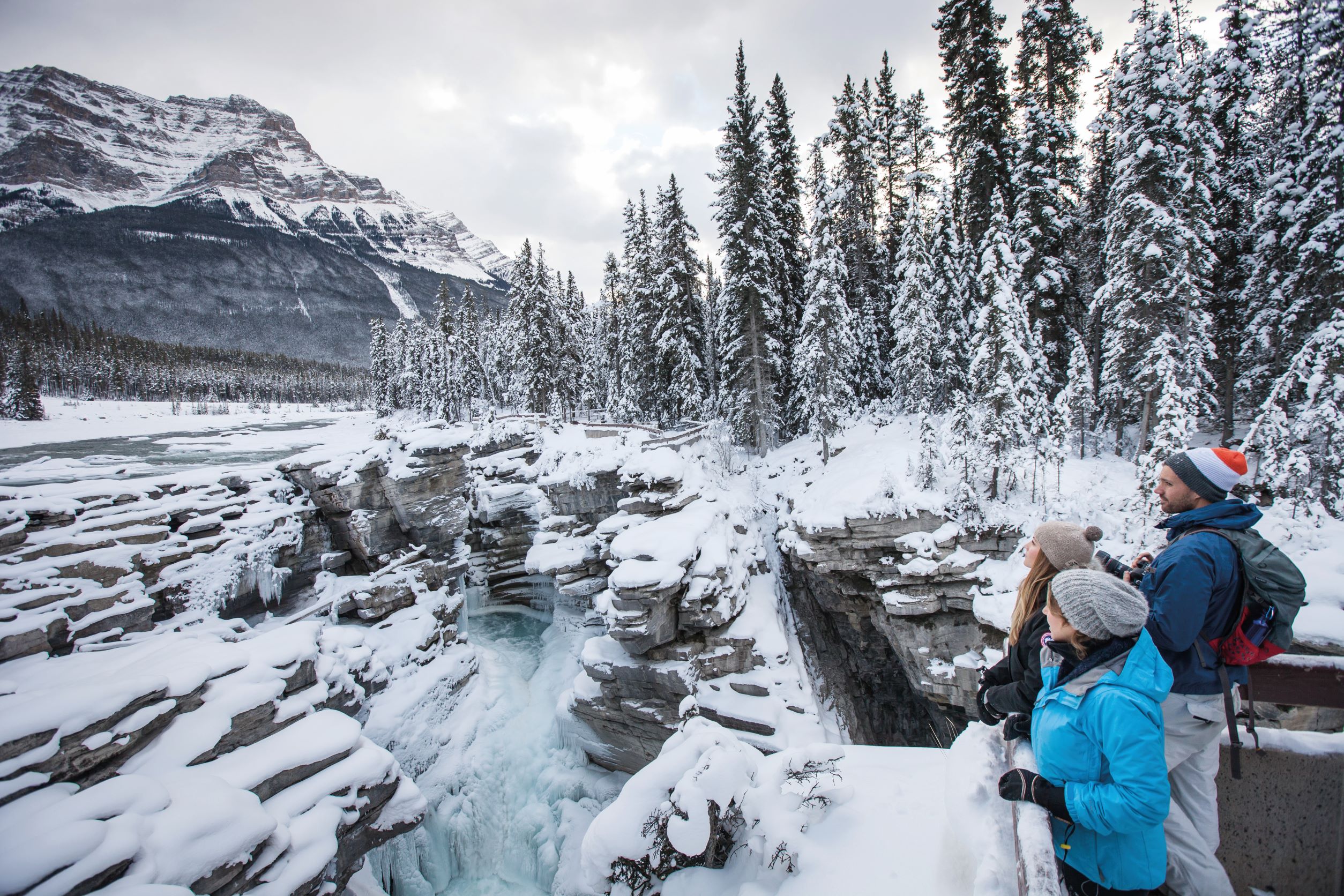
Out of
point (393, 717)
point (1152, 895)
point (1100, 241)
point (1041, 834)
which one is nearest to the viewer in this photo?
point (1041, 834)

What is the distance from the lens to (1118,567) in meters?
3.66

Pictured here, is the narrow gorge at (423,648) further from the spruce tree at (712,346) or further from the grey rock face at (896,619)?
the spruce tree at (712,346)

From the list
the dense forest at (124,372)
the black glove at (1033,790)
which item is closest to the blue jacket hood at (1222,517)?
the black glove at (1033,790)

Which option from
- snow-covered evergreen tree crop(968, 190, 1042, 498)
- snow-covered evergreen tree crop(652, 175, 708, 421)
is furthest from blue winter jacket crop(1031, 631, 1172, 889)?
snow-covered evergreen tree crop(652, 175, 708, 421)

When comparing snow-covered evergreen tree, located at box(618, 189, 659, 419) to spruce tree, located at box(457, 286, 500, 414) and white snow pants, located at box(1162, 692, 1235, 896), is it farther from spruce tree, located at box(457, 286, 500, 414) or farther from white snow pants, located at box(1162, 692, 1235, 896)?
white snow pants, located at box(1162, 692, 1235, 896)

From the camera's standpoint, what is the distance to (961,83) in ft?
55.0

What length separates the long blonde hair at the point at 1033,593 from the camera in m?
3.33

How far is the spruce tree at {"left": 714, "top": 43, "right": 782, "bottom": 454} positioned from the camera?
2105 cm

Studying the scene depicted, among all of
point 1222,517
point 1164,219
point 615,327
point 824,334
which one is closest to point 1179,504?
point 1222,517

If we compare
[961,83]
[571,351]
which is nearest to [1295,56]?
[961,83]

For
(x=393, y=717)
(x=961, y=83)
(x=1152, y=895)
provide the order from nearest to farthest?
(x=1152, y=895), (x=393, y=717), (x=961, y=83)

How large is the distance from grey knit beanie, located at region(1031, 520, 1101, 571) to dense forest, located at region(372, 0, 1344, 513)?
12.7 m

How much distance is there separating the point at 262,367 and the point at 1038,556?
120786 mm

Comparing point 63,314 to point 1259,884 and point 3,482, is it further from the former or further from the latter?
point 1259,884
